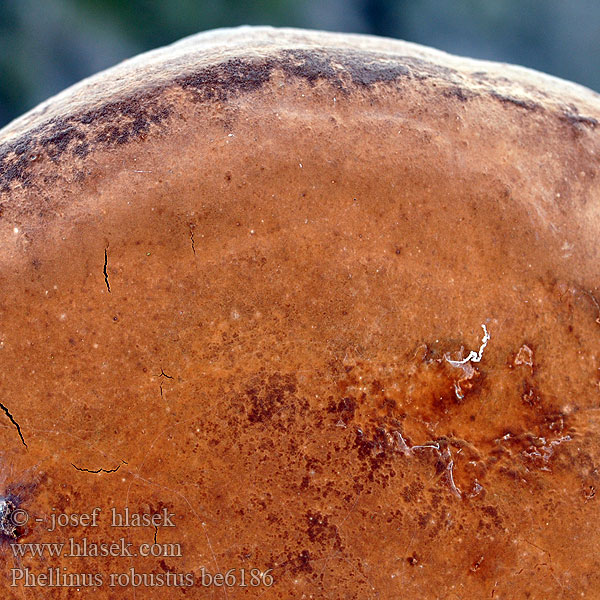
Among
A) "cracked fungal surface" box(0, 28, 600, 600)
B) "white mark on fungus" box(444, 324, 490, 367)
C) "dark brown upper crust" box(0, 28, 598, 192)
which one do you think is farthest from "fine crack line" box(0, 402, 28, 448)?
"white mark on fungus" box(444, 324, 490, 367)

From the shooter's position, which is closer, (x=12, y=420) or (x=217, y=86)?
(x=12, y=420)

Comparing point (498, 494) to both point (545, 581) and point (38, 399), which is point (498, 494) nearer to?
point (545, 581)

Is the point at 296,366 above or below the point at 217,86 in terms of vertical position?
below

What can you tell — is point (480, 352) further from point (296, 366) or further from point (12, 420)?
point (12, 420)

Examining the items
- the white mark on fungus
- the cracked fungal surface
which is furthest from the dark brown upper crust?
the white mark on fungus

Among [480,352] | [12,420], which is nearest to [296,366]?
[480,352]

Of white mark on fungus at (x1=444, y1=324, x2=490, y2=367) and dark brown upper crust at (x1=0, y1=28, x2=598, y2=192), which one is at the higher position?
dark brown upper crust at (x1=0, y1=28, x2=598, y2=192)

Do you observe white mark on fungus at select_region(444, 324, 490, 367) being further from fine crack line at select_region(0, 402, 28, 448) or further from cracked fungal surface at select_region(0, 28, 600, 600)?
fine crack line at select_region(0, 402, 28, 448)

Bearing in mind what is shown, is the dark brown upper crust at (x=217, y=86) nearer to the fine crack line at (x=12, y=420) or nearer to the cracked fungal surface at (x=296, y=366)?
the cracked fungal surface at (x=296, y=366)

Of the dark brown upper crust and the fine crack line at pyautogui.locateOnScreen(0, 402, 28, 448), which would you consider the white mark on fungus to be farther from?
the fine crack line at pyautogui.locateOnScreen(0, 402, 28, 448)

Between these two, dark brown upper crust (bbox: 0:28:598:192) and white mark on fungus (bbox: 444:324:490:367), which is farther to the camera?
dark brown upper crust (bbox: 0:28:598:192)
